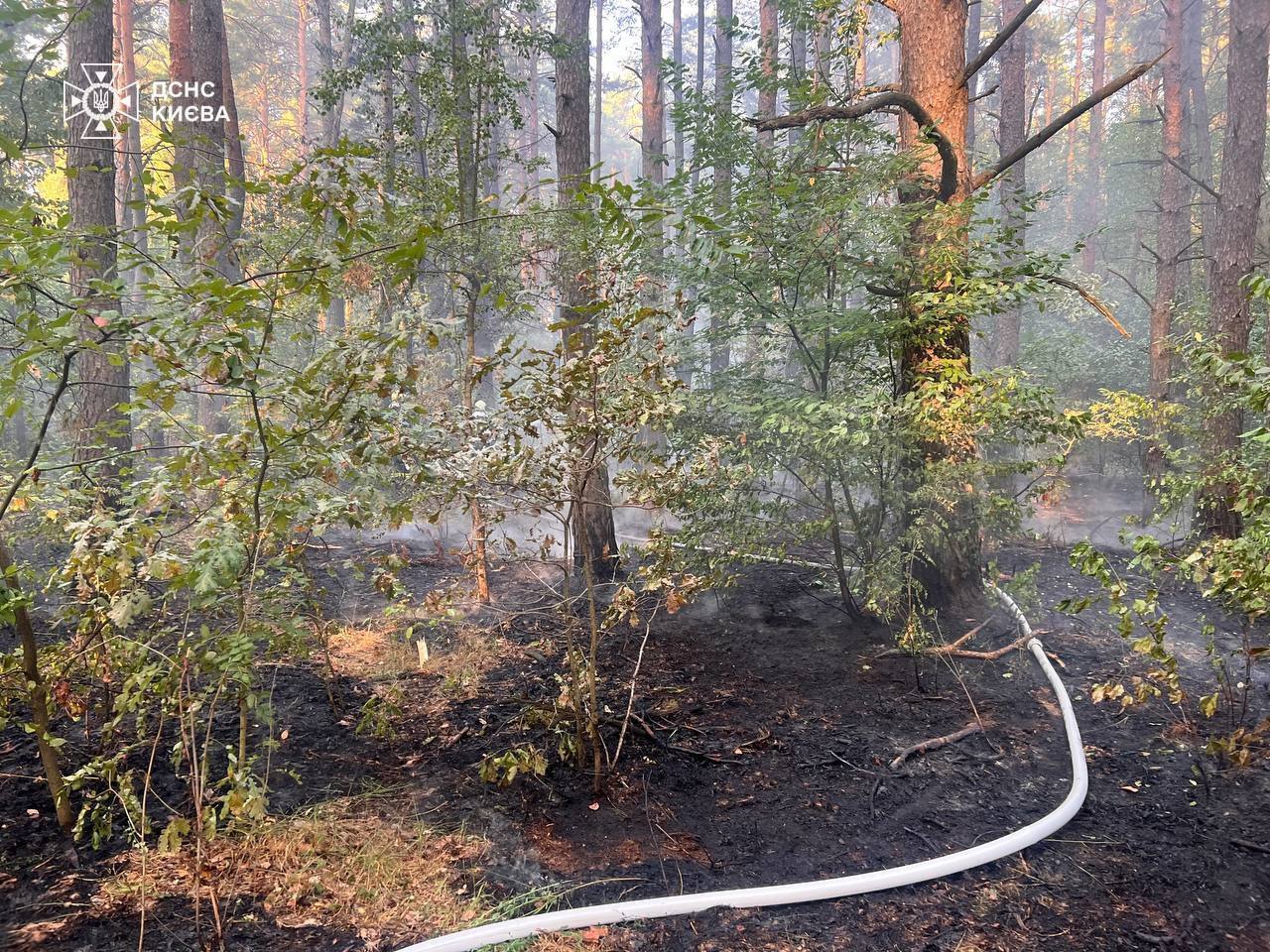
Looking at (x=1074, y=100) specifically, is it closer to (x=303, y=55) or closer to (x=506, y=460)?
(x=303, y=55)

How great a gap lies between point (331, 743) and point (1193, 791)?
4.57m

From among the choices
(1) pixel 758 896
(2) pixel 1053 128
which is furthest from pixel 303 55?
(1) pixel 758 896

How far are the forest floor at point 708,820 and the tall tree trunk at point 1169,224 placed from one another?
6.17 meters

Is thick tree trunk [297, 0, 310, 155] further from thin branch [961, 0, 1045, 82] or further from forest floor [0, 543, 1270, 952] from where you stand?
forest floor [0, 543, 1270, 952]

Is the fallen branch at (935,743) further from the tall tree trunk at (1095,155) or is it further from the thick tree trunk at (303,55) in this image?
the thick tree trunk at (303,55)

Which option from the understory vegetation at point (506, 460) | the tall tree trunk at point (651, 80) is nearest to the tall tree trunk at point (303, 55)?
the tall tree trunk at point (651, 80)

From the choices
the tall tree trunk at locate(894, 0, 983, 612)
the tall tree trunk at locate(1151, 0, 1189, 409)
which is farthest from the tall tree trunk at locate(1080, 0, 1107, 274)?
the tall tree trunk at locate(894, 0, 983, 612)

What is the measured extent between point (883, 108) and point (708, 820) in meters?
4.96

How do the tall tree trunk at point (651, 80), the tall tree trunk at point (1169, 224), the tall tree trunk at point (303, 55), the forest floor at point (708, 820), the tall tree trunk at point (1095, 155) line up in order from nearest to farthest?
the forest floor at point (708, 820) < the tall tree trunk at point (1169, 224) < the tall tree trunk at point (651, 80) < the tall tree trunk at point (303, 55) < the tall tree trunk at point (1095, 155)

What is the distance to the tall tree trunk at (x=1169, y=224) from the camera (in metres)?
9.73

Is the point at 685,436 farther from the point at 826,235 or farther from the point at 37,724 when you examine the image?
the point at 37,724

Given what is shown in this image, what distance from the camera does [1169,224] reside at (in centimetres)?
1077

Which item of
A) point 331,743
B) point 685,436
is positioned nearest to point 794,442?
point 685,436

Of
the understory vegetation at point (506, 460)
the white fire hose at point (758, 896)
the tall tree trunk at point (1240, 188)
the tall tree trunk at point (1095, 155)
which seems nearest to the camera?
the understory vegetation at point (506, 460)
